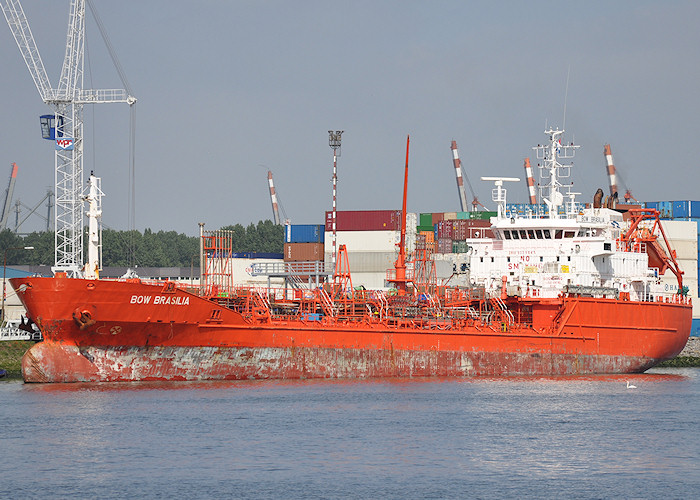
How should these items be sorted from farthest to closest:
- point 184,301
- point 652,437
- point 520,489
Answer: point 184,301 < point 652,437 < point 520,489

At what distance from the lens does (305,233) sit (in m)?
91.2

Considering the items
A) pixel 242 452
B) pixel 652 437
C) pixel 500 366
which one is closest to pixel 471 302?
pixel 500 366

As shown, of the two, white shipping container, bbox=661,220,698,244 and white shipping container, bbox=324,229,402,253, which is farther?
white shipping container, bbox=324,229,402,253

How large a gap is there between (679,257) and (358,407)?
5283 centimetres

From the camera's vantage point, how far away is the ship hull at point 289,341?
40000 millimetres

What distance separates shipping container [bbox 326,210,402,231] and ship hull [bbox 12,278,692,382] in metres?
35.1

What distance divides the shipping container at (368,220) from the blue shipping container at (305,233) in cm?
441

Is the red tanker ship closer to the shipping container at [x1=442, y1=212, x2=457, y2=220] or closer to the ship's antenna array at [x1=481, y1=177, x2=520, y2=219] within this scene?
the ship's antenna array at [x1=481, y1=177, x2=520, y2=219]

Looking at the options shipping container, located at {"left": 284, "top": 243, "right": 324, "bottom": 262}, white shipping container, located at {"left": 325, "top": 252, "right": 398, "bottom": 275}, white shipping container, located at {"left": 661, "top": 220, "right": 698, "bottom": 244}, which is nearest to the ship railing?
white shipping container, located at {"left": 661, "top": 220, "right": 698, "bottom": 244}

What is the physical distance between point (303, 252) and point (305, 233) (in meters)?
1.94

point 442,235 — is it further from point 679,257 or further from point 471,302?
point 471,302

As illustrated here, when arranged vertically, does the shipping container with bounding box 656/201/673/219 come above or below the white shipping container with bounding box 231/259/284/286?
above

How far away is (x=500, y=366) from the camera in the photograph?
4731cm

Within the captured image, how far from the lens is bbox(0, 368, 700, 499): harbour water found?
2595cm
